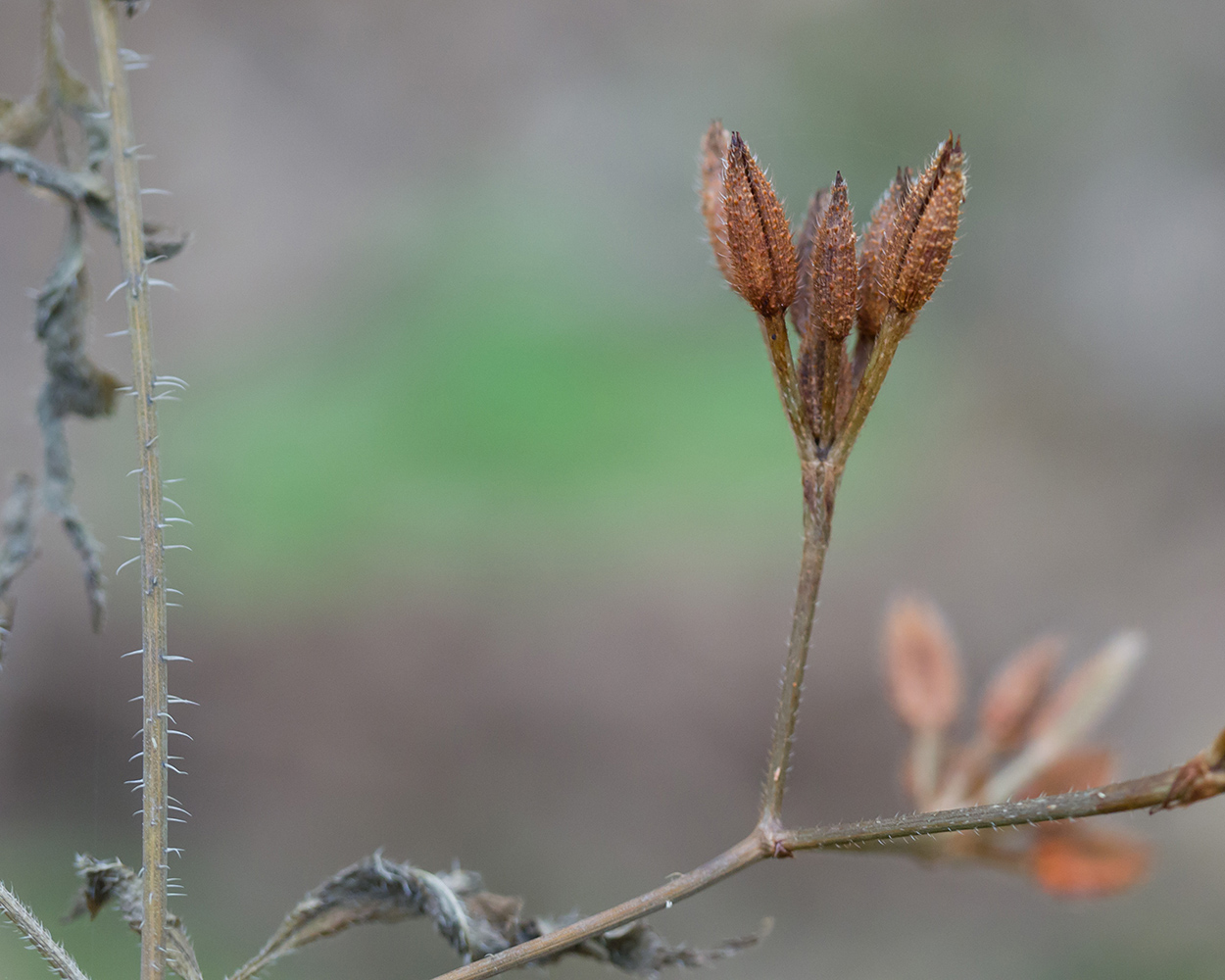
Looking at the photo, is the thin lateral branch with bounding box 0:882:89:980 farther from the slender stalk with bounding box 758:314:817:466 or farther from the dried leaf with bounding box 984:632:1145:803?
the dried leaf with bounding box 984:632:1145:803

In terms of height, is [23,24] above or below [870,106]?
above

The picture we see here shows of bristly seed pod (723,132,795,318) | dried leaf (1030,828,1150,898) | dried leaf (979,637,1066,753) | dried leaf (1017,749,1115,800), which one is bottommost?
dried leaf (1030,828,1150,898)

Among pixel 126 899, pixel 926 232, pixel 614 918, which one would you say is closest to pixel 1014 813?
pixel 614 918

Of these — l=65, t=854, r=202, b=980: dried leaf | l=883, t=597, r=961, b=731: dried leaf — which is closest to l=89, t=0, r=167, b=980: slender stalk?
l=65, t=854, r=202, b=980: dried leaf

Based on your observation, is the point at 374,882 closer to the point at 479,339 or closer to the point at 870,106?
the point at 479,339

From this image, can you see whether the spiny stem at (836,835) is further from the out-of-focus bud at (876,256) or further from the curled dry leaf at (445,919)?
the out-of-focus bud at (876,256)

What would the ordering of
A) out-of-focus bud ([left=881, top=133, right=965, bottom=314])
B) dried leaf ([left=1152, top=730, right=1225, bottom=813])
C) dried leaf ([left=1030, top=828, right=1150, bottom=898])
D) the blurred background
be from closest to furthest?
dried leaf ([left=1152, top=730, right=1225, bottom=813]) < out-of-focus bud ([left=881, top=133, right=965, bottom=314]) < dried leaf ([left=1030, top=828, right=1150, bottom=898]) < the blurred background

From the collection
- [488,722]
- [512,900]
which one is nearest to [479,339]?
[488,722]

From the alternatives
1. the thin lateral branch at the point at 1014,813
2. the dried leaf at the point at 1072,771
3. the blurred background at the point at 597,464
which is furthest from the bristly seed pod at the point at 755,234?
the blurred background at the point at 597,464
